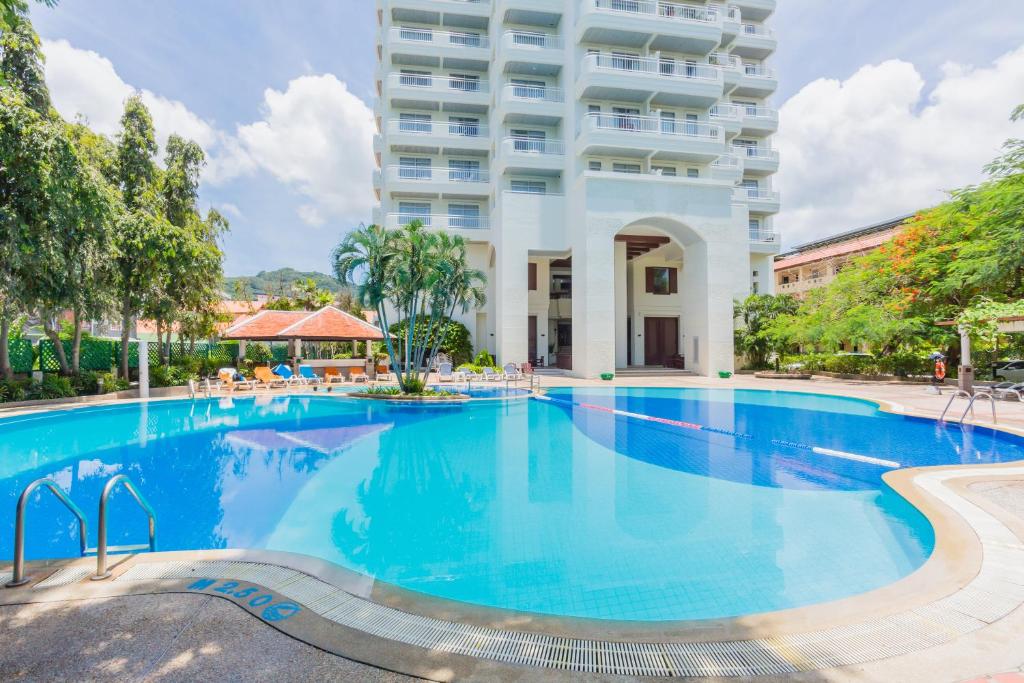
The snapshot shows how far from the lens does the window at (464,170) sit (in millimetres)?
26141

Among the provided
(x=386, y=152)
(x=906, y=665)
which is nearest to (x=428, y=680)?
(x=906, y=665)

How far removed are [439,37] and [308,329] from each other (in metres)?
17.5

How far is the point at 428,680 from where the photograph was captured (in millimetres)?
2148

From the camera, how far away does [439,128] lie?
85.1 ft

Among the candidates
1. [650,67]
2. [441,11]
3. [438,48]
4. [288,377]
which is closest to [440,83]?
[438,48]

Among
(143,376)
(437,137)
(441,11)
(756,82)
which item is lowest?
(143,376)

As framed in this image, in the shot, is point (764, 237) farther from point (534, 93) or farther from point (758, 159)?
point (534, 93)

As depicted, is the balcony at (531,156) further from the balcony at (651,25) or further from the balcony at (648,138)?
the balcony at (651,25)

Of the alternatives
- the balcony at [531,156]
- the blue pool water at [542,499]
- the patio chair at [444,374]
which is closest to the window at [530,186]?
the balcony at [531,156]

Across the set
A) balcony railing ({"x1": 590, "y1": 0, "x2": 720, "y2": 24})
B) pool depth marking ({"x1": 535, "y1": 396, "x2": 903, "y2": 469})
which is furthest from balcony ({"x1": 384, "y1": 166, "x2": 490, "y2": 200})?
pool depth marking ({"x1": 535, "y1": 396, "x2": 903, "y2": 469})

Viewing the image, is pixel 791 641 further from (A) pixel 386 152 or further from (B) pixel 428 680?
(A) pixel 386 152

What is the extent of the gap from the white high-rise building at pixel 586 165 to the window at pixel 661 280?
4.1 inches

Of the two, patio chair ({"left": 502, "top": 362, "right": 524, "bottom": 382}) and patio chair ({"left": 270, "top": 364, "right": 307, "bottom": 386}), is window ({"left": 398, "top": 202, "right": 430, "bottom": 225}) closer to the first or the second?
patio chair ({"left": 270, "top": 364, "right": 307, "bottom": 386})

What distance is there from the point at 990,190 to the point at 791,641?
21.6 m
